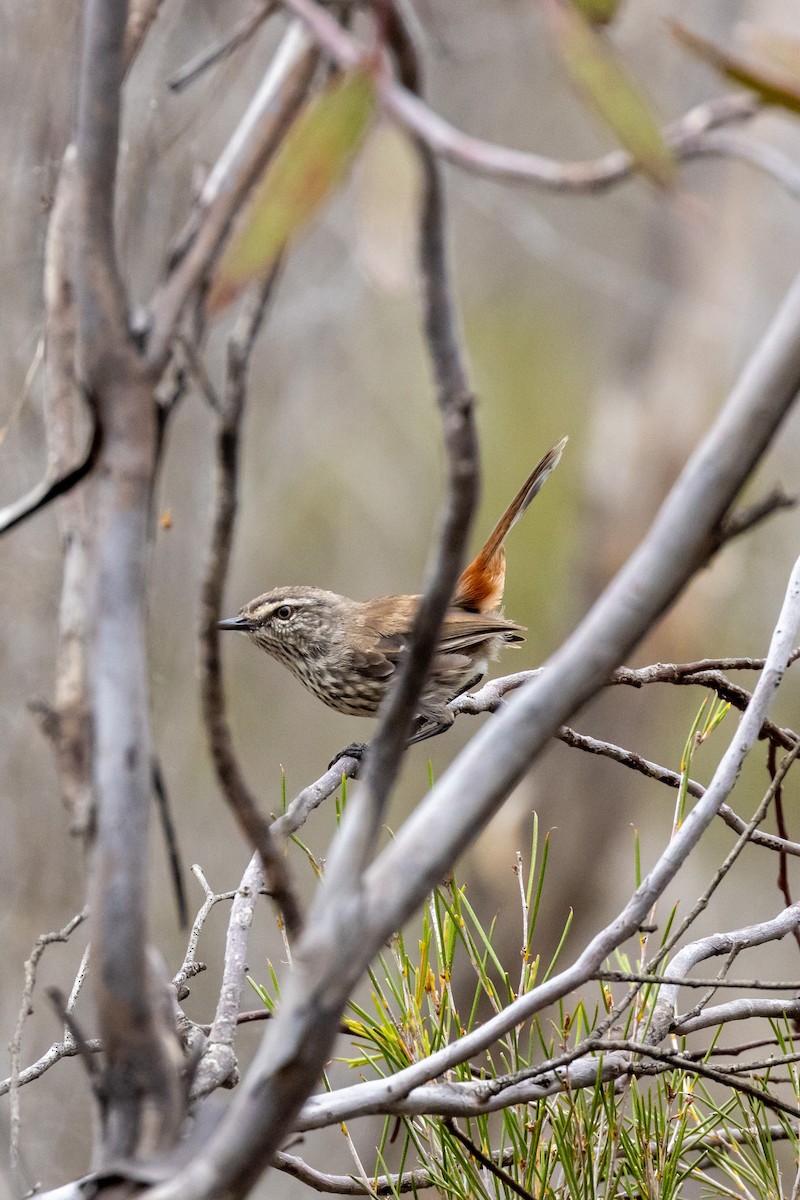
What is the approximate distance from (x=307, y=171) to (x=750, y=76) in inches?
7.6

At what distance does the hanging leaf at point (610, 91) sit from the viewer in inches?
19.9

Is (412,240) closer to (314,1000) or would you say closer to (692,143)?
(692,143)

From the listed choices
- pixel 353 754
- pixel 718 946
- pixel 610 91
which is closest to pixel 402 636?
pixel 353 754

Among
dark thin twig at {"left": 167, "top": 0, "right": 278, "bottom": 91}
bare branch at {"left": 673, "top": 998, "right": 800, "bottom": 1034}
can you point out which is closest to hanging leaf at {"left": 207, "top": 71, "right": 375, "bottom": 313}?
dark thin twig at {"left": 167, "top": 0, "right": 278, "bottom": 91}

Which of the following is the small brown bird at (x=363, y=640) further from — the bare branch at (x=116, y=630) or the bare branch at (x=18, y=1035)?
the bare branch at (x=116, y=630)

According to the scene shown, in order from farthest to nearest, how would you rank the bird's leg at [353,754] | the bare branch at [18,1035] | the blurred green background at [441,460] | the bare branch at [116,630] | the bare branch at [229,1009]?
the blurred green background at [441,460] → the bird's leg at [353,754] → the bare branch at [18,1035] → the bare branch at [229,1009] → the bare branch at [116,630]

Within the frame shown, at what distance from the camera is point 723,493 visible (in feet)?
2.05

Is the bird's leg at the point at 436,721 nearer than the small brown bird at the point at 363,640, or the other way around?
the bird's leg at the point at 436,721

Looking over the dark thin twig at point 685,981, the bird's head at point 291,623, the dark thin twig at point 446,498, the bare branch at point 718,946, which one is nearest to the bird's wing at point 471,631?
the bird's head at point 291,623

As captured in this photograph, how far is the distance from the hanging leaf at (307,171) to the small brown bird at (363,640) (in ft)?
7.48

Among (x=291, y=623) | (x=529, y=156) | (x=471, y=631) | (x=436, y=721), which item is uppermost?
(x=529, y=156)

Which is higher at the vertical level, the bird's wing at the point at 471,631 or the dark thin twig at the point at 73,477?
the dark thin twig at the point at 73,477

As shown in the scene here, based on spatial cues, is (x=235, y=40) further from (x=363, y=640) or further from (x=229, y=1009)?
(x=363, y=640)

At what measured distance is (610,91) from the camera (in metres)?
0.52
